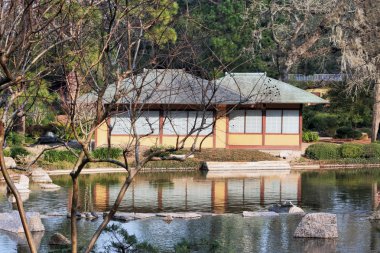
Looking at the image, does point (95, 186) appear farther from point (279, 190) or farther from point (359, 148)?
point (359, 148)

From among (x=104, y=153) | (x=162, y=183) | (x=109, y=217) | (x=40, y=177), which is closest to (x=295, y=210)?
(x=162, y=183)

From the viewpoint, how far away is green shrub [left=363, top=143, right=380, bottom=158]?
3456 centimetres

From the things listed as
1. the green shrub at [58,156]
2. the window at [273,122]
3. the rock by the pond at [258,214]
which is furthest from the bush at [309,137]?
the rock by the pond at [258,214]

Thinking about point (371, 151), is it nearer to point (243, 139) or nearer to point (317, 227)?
point (243, 139)

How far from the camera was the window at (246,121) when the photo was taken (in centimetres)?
3594

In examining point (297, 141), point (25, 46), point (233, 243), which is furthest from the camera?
point (297, 141)

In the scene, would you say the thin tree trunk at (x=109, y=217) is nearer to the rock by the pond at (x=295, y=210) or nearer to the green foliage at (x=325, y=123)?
the rock by the pond at (x=295, y=210)

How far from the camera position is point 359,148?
113 feet

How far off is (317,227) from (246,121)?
20.8 m

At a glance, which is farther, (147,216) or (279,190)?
(279,190)

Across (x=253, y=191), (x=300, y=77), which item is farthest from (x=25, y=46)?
(x=300, y=77)

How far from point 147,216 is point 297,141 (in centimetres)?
1871

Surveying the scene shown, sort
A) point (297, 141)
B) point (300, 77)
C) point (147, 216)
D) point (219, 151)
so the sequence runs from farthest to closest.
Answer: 1. point (300, 77)
2. point (297, 141)
3. point (219, 151)
4. point (147, 216)

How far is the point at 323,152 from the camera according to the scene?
34156 mm
